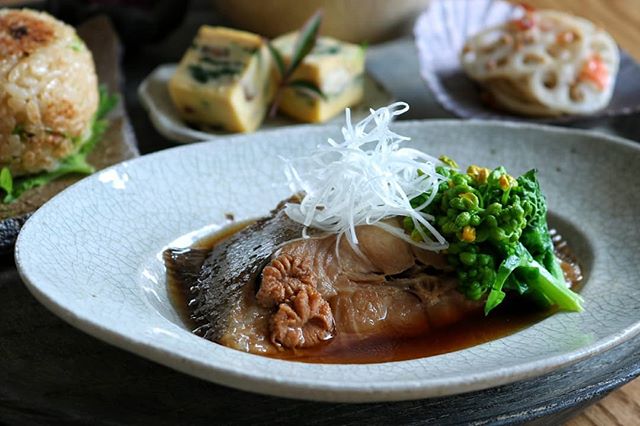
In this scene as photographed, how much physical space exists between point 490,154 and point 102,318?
190 centimetres

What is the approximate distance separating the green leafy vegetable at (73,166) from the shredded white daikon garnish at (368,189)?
1.27m

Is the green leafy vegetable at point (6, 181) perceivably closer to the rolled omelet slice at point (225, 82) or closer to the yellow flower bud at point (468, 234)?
the rolled omelet slice at point (225, 82)

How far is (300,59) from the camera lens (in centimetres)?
455

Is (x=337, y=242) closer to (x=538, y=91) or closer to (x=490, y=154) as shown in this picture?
(x=490, y=154)

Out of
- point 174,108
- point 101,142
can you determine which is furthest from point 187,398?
point 174,108

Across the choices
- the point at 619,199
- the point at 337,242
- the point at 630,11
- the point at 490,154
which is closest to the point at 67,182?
the point at 337,242

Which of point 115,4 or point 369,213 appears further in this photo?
point 115,4

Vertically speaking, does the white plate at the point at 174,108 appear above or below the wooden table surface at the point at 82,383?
below

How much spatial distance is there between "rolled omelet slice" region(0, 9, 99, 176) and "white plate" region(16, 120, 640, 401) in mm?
630

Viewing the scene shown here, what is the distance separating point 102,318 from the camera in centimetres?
235

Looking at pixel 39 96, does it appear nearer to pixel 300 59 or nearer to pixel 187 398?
pixel 300 59

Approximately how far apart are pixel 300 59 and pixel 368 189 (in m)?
1.87

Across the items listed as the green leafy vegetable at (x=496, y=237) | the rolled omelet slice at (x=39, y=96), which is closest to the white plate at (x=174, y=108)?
the rolled omelet slice at (x=39, y=96)

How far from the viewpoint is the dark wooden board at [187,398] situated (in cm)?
241
